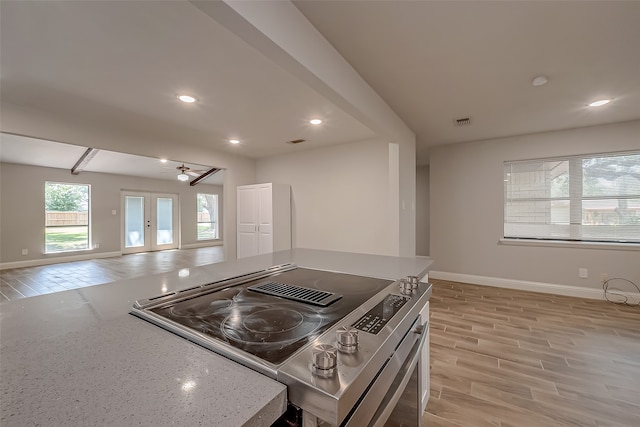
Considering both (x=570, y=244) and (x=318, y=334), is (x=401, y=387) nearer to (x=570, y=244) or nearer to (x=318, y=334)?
(x=318, y=334)

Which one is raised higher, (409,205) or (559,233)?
(409,205)

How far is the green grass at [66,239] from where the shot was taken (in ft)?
21.6

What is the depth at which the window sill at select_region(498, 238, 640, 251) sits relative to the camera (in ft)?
11.4

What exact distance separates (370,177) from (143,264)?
5874mm

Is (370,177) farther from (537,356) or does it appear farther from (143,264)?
(143,264)

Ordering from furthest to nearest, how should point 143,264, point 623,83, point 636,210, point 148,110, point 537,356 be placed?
point 143,264, point 636,210, point 148,110, point 623,83, point 537,356

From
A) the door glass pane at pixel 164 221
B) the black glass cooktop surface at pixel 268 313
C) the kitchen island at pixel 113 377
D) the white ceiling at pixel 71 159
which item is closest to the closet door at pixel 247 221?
the white ceiling at pixel 71 159

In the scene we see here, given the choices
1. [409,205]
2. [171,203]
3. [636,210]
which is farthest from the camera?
[171,203]

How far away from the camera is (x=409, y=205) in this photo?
3754mm

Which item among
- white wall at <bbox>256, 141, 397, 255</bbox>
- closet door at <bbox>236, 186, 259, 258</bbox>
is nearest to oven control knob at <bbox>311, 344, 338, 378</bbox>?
white wall at <bbox>256, 141, 397, 255</bbox>

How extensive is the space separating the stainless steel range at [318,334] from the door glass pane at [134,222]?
8626mm

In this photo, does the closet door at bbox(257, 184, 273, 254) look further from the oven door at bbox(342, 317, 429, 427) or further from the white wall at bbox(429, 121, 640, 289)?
the oven door at bbox(342, 317, 429, 427)

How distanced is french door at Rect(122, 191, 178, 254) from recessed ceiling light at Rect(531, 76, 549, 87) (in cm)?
952

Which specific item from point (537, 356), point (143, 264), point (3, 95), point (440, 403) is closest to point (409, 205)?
point (537, 356)
